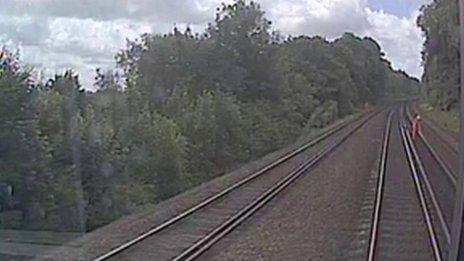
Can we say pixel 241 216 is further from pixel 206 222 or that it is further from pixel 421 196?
pixel 421 196

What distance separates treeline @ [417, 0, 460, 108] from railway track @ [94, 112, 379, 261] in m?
3.00

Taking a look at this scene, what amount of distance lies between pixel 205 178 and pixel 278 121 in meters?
5.83

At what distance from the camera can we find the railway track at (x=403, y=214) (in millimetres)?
5812

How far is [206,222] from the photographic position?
24.3 ft

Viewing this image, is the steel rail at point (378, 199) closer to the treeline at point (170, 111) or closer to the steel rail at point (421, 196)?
the steel rail at point (421, 196)

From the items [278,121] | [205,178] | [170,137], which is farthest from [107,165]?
[278,121]

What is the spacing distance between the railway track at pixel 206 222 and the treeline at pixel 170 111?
1177 millimetres

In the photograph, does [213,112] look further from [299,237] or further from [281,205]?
[299,237]

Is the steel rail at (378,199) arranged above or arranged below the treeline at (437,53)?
below

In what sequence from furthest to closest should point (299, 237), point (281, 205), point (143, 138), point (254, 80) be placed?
point (254, 80) < point (143, 138) < point (281, 205) < point (299, 237)

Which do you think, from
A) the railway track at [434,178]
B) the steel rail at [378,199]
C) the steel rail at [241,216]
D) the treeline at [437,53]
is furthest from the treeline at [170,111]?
the steel rail at [241,216]

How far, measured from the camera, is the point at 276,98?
66.8 feet

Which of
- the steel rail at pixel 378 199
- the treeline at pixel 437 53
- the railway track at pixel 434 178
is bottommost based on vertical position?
the steel rail at pixel 378 199

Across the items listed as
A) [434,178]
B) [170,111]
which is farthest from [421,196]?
[170,111]
